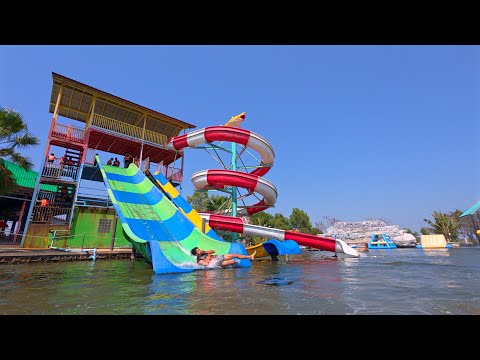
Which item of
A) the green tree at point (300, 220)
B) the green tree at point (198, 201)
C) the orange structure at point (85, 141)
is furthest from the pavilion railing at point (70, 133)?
the green tree at point (300, 220)

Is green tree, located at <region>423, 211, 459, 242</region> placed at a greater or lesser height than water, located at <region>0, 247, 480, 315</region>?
greater

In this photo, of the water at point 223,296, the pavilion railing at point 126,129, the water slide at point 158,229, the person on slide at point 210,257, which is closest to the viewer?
the water at point 223,296

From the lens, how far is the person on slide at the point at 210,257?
9.40 metres

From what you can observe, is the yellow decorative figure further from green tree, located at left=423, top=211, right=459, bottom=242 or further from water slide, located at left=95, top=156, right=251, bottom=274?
green tree, located at left=423, top=211, right=459, bottom=242

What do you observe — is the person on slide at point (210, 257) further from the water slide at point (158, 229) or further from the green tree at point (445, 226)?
the green tree at point (445, 226)

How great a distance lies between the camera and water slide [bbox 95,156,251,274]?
856 cm

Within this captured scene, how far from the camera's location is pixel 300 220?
1896 inches

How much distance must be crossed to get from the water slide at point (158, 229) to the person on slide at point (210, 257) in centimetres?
19

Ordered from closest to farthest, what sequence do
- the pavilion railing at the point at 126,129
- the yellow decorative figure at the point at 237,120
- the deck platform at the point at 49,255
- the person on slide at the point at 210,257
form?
1. the person on slide at the point at 210,257
2. the deck platform at the point at 49,255
3. the pavilion railing at the point at 126,129
4. the yellow decorative figure at the point at 237,120

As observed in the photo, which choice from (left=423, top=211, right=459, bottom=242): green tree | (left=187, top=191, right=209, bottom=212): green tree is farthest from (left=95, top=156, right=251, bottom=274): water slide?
(left=423, top=211, right=459, bottom=242): green tree

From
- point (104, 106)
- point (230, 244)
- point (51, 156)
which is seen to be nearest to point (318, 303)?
point (230, 244)

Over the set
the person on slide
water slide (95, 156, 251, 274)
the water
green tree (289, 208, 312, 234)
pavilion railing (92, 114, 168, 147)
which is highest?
pavilion railing (92, 114, 168, 147)

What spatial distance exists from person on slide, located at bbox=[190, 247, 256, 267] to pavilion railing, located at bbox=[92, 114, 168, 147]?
36.5 feet
